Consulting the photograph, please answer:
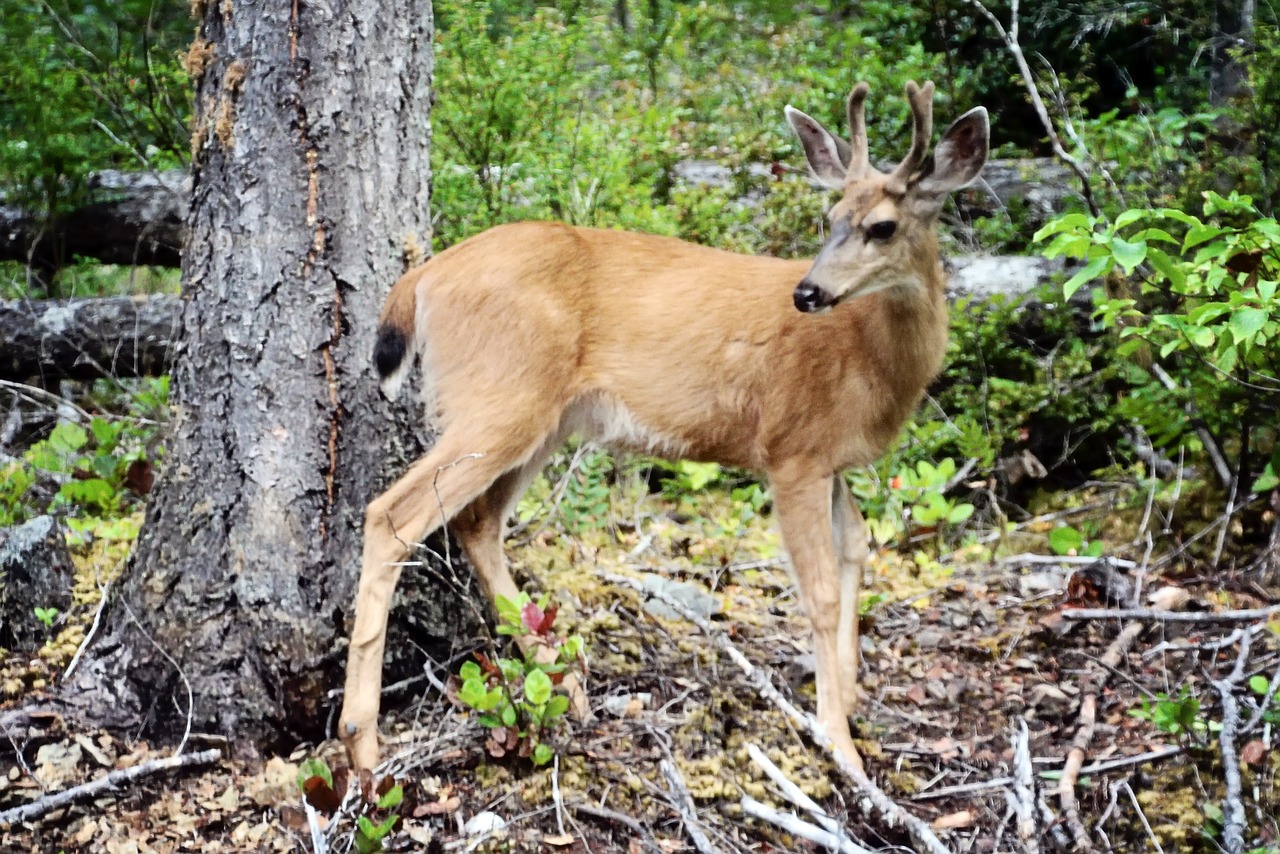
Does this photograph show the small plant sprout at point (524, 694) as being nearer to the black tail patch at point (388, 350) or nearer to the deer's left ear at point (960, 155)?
the black tail patch at point (388, 350)

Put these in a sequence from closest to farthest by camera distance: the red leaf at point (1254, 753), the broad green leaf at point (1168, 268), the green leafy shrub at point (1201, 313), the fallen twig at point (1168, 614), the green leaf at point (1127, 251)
Result: the green leaf at point (1127, 251), the green leafy shrub at point (1201, 313), the broad green leaf at point (1168, 268), the red leaf at point (1254, 753), the fallen twig at point (1168, 614)

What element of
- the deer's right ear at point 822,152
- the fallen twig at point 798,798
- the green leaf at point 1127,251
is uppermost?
the deer's right ear at point 822,152

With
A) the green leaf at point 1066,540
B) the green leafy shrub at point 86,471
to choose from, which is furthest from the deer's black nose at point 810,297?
the green leafy shrub at point 86,471

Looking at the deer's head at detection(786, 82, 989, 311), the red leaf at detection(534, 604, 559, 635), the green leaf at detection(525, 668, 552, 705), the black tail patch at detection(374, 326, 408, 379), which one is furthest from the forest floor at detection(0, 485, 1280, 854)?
the deer's head at detection(786, 82, 989, 311)

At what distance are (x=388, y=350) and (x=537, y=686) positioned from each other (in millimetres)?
1201

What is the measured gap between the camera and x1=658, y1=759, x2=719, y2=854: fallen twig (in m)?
3.59

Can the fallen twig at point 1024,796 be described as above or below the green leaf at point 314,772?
below

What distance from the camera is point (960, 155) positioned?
14.2ft

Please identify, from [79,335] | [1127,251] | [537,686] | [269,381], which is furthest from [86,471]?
[1127,251]

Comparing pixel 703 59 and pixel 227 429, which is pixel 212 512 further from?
pixel 703 59

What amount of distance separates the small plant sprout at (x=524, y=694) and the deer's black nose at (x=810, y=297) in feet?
4.33

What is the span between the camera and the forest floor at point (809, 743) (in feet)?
12.2

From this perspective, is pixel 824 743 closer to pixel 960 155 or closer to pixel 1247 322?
pixel 1247 322

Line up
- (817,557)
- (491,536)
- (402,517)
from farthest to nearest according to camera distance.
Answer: (491,536) < (817,557) < (402,517)
